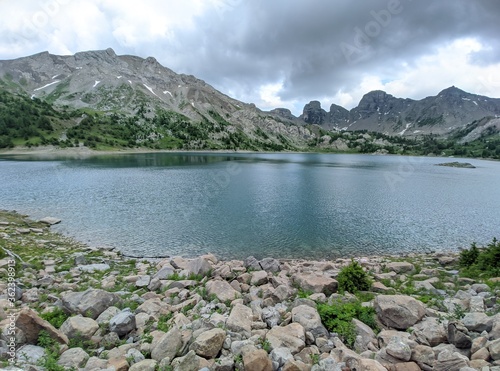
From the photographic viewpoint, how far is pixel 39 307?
15.7 metres

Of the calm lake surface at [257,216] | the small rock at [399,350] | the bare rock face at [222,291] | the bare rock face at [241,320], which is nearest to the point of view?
the small rock at [399,350]

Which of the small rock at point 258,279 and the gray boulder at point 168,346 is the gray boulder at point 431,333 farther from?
the gray boulder at point 168,346

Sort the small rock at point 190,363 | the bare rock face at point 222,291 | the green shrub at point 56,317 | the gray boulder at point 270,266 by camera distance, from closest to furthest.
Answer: the small rock at point 190,363
the green shrub at point 56,317
the bare rock face at point 222,291
the gray boulder at point 270,266

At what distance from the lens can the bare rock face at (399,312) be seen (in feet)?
44.6

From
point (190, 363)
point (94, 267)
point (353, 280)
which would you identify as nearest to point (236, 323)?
point (190, 363)

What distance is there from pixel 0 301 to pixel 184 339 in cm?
1084

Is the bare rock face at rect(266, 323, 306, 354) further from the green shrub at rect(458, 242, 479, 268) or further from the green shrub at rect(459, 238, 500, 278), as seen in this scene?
the green shrub at rect(458, 242, 479, 268)

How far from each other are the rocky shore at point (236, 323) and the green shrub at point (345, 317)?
0.05m

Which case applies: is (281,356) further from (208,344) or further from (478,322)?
(478,322)

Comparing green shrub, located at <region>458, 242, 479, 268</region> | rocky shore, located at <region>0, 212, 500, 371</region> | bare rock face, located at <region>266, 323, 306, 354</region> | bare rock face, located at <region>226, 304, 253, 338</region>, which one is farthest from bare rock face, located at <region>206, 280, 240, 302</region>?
green shrub, located at <region>458, 242, 479, 268</region>

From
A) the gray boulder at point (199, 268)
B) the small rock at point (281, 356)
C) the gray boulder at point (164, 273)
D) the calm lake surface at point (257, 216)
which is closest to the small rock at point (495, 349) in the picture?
the small rock at point (281, 356)

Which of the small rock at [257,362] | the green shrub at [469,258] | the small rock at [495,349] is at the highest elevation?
the small rock at [495,349]

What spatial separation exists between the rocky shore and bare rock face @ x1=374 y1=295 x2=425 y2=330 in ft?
0.15

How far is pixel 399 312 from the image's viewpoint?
45.1 feet
